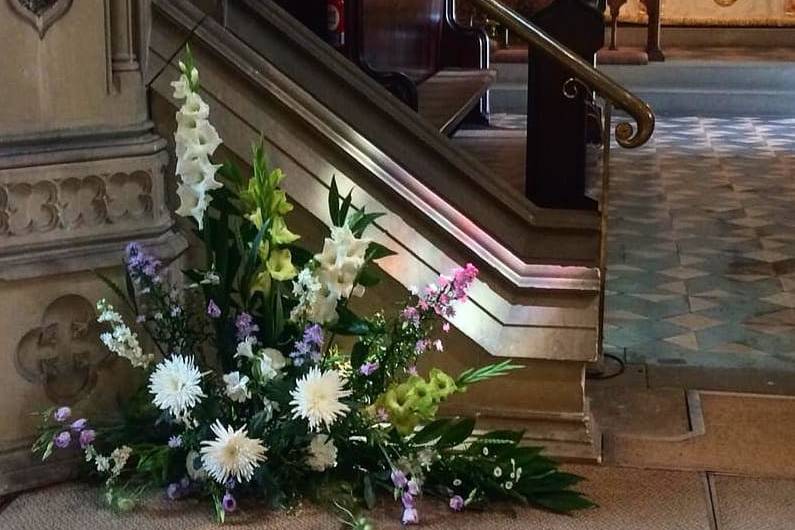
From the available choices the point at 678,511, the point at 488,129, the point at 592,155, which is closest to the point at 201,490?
the point at 678,511

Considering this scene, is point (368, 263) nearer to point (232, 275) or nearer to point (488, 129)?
point (232, 275)

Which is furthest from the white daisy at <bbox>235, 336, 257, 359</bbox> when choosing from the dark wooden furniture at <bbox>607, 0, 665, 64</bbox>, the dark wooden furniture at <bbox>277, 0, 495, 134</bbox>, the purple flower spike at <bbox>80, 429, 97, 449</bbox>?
the dark wooden furniture at <bbox>607, 0, 665, 64</bbox>

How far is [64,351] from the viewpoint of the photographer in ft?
8.14

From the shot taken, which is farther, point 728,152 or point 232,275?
point 728,152

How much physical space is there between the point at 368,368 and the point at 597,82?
0.94 m

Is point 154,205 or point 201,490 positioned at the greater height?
point 154,205

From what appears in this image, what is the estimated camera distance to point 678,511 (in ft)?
7.82

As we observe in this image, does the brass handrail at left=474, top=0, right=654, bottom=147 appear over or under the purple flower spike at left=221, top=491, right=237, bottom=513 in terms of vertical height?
over

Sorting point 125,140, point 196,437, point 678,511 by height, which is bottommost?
point 678,511

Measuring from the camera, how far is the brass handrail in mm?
2783

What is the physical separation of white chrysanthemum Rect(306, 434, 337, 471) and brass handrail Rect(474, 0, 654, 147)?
1.03 m

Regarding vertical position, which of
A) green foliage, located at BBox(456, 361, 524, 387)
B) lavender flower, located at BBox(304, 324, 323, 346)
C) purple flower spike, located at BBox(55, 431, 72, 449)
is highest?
lavender flower, located at BBox(304, 324, 323, 346)

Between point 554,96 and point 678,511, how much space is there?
1156mm

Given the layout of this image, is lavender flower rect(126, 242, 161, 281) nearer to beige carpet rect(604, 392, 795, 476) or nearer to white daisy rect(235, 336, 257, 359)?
white daisy rect(235, 336, 257, 359)
